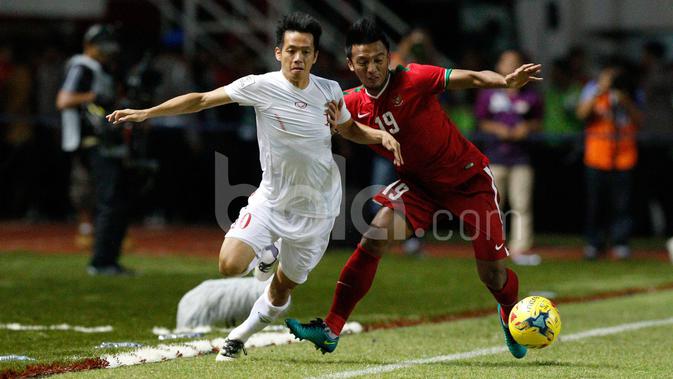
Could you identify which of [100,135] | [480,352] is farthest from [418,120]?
[100,135]

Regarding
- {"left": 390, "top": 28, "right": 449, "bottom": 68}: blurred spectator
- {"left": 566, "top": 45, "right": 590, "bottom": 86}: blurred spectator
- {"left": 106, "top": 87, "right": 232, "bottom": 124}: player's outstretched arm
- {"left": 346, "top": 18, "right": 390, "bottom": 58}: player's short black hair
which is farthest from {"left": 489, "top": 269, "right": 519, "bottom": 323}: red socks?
{"left": 566, "top": 45, "right": 590, "bottom": 86}: blurred spectator

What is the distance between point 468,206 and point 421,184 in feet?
1.19

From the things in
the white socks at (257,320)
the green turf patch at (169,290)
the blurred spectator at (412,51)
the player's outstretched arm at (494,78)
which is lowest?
the green turf patch at (169,290)

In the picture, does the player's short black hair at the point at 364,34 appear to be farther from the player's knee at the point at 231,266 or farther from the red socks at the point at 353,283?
the player's knee at the point at 231,266

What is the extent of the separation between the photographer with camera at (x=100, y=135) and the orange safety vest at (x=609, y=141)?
6.54 metres

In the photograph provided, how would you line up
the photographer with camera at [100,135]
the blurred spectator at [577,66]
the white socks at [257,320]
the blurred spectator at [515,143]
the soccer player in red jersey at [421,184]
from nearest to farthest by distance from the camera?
the white socks at [257,320] < the soccer player in red jersey at [421,184] < the photographer with camera at [100,135] < the blurred spectator at [515,143] < the blurred spectator at [577,66]

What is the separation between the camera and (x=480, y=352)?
8.96 meters

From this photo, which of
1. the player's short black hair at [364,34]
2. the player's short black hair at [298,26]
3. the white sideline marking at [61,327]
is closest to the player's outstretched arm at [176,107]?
the player's short black hair at [298,26]

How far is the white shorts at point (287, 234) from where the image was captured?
8.10 metres

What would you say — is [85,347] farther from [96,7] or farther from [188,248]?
[96,7]

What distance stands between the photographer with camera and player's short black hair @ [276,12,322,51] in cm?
584

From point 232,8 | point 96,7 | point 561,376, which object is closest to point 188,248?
point 96,7

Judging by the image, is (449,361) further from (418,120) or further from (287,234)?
(418,120)

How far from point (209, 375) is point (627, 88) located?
34.3 ft
